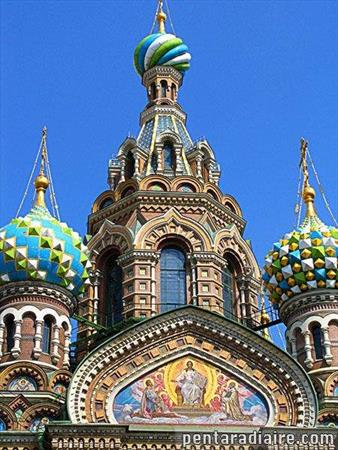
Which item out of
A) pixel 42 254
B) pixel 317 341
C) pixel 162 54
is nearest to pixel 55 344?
pixel 42 254

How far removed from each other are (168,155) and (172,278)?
346 centimetres

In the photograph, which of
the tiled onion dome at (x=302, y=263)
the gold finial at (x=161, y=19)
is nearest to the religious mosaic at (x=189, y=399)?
the tiled onion dome at (x=302, y=263)

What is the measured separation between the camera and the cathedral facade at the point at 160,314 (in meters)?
14.7

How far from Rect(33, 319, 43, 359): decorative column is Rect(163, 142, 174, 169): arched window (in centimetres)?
574

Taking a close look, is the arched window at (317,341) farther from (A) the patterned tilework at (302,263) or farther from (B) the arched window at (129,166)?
(B) the arched window at (129,166)

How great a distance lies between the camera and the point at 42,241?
17.5m

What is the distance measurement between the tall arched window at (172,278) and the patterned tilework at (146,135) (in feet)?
10.8

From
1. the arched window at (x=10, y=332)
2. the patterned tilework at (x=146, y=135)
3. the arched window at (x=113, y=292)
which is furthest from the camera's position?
the patterned tilework at (x=146, y=135)

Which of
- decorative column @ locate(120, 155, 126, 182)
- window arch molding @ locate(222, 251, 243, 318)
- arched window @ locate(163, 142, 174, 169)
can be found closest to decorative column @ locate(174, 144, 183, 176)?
arched window @ locate(163, 142, 174, 169)

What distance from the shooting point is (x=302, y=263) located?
18.0 m

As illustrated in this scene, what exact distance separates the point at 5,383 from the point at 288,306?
5.37 meters

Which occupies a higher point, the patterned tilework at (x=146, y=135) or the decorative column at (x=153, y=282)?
the patterned tilework at (x=146, y=135)

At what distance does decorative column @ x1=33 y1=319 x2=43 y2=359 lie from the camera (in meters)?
16.9

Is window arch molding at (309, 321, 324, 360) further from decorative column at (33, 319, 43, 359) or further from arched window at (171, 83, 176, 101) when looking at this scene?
arched window at (171, 83, 176, 101)
